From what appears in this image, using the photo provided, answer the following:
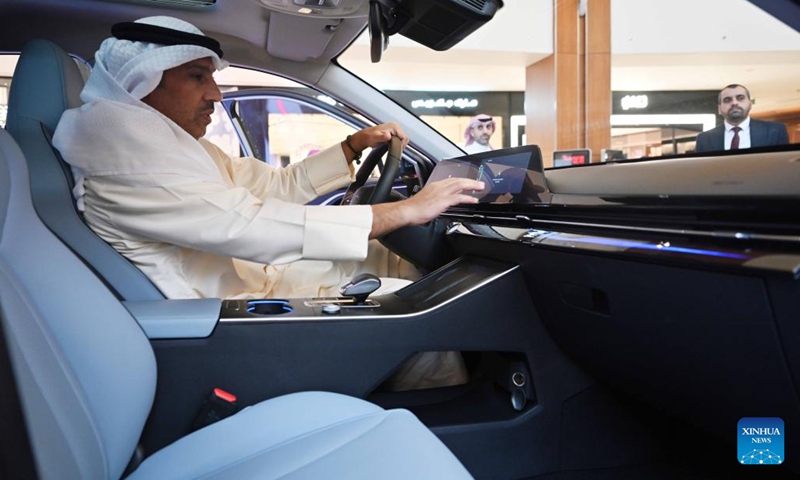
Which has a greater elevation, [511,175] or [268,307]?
[511,175]

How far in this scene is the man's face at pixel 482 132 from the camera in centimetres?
207

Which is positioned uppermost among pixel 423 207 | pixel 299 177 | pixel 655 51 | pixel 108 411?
pixel 655 51

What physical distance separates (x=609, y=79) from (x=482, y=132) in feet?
1.84

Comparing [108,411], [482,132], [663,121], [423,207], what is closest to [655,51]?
[663,121]

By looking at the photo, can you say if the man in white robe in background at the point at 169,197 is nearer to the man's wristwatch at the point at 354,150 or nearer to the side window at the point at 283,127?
the man's wristwatch at the point at 354,150

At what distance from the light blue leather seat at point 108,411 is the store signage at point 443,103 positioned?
1569mm

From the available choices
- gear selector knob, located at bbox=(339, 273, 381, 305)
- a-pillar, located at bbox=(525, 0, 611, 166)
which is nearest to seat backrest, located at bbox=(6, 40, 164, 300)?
gear selector knob, located at bbox=(339, 273, 381, 305)

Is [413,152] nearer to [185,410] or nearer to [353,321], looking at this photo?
[353,321]

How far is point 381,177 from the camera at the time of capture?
5.71ft

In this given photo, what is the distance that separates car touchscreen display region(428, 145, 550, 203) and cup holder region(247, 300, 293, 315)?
555mm

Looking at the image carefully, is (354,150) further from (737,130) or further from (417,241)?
(737,130)

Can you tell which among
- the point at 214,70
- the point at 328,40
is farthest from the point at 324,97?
the point at 214,70

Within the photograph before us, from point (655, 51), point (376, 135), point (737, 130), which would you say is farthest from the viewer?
point (376, 135)

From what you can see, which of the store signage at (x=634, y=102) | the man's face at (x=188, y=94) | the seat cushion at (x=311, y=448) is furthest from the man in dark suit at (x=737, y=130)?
the man's face at (x=188, y=94)
